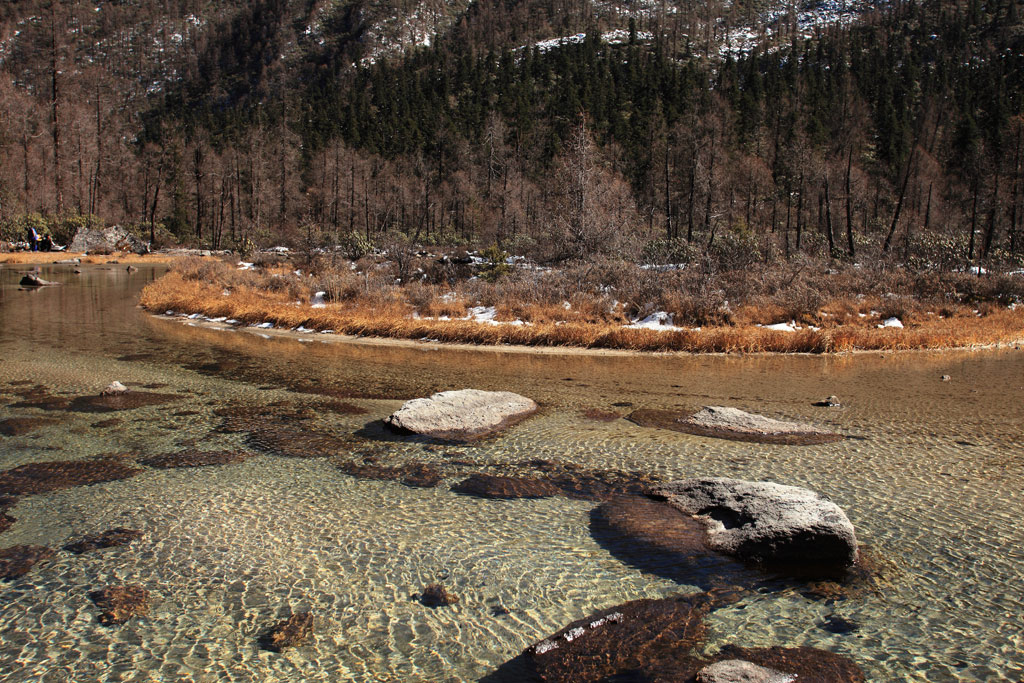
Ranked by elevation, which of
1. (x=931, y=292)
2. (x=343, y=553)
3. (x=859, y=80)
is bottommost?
(x=343, y=553)

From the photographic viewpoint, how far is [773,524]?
19.2 ft

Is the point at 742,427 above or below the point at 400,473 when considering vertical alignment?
above

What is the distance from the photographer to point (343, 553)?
607 centimetres

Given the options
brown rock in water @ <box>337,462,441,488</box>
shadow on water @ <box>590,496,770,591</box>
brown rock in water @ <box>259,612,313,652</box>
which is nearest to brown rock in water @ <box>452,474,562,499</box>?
brown rock in water @ <box>337,462,441,488</box>

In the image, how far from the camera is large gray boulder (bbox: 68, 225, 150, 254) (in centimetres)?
5656

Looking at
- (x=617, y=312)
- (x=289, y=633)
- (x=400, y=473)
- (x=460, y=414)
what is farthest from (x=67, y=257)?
(x=289, y=633)

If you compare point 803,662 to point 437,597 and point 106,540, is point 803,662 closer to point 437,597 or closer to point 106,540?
point 437,597

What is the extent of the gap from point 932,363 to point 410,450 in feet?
46.0

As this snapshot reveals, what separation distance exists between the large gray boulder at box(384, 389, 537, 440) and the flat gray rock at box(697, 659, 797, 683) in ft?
19.4

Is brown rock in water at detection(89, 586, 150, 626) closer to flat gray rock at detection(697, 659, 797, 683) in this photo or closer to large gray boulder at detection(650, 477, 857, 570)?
flat gray rock at detection(697, 659, 797, 683)

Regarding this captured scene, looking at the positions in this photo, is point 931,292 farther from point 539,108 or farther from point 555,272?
point 539,108

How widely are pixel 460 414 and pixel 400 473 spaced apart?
2.25 metres

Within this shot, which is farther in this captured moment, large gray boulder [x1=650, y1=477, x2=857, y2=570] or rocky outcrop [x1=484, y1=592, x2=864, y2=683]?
Result: large gray boulder [x1=650, y1=477, x2=857, y2=570]

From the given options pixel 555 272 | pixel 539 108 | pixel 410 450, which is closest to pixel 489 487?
pixel 410 450
